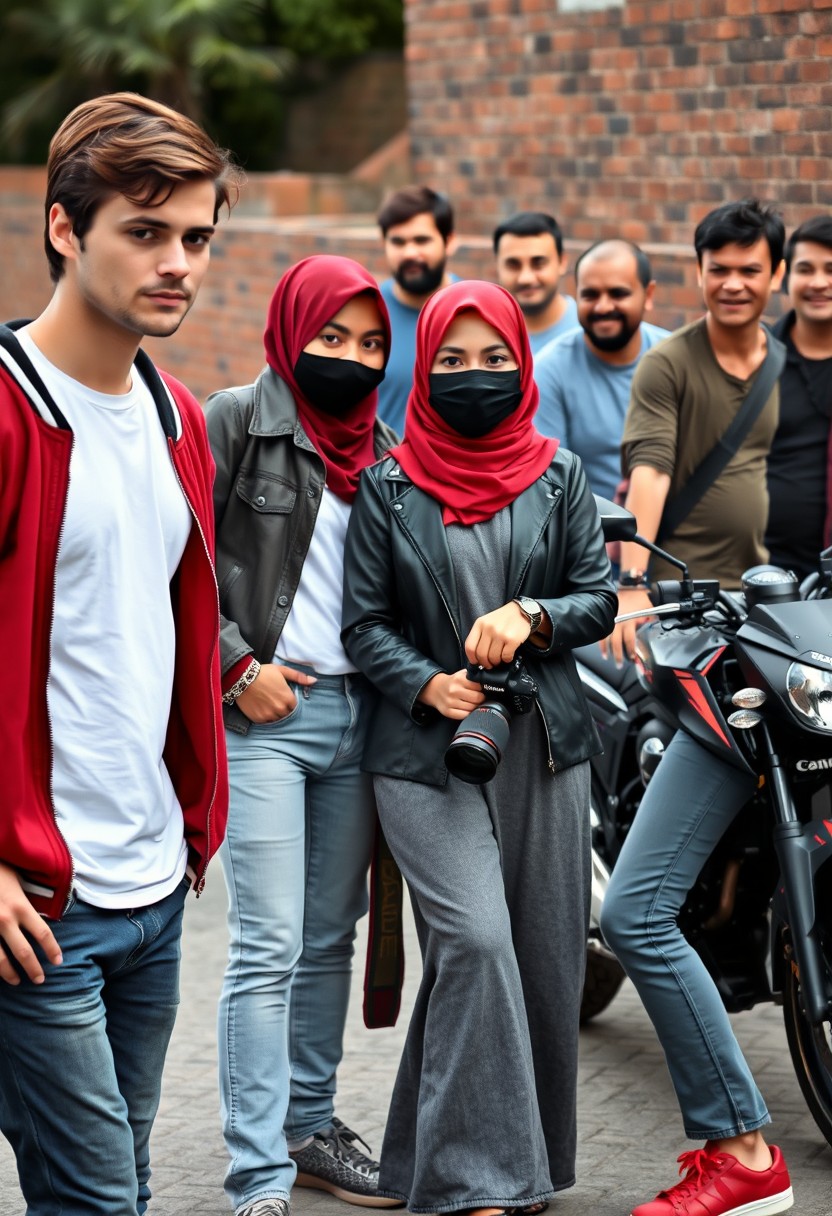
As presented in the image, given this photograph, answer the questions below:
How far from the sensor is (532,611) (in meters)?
3.63

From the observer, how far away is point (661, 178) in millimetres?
8984

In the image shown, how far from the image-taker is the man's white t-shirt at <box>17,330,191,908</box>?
2670 millimetres

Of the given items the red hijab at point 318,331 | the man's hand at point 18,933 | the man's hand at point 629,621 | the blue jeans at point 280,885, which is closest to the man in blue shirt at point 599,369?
the man's hand at point 629,621

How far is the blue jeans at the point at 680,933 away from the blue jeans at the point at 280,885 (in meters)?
0.60

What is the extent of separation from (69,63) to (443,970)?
17.3 meters

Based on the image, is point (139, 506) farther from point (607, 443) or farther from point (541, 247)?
point (541, 247)

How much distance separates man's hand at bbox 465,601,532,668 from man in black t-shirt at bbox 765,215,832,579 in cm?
170

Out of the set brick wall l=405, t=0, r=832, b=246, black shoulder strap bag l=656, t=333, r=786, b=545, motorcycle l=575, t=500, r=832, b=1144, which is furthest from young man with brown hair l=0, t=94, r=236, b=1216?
brick wall l=405, t=0, r=832, b=246

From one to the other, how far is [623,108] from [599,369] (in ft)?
13.2

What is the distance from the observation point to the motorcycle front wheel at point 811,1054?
3.93 m

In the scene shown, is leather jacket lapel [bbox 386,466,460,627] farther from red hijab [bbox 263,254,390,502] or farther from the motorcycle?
the motorcycle

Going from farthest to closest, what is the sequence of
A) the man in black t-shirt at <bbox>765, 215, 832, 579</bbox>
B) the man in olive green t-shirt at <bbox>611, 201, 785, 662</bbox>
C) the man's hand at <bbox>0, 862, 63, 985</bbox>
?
1. the man in black t-shirt at <bbox>765, 215, 832, 579</bbox>
2. the man in olive green t-shirt at <bbox>611, 201, 785, 662</bbox>
3. the man's hand at <bbox>0, 862, 63, 985</bbox>

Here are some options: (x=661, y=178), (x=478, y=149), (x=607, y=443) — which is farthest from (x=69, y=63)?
(x=607, y=443)

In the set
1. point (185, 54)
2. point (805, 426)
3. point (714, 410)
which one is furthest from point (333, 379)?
point (185, 54)
